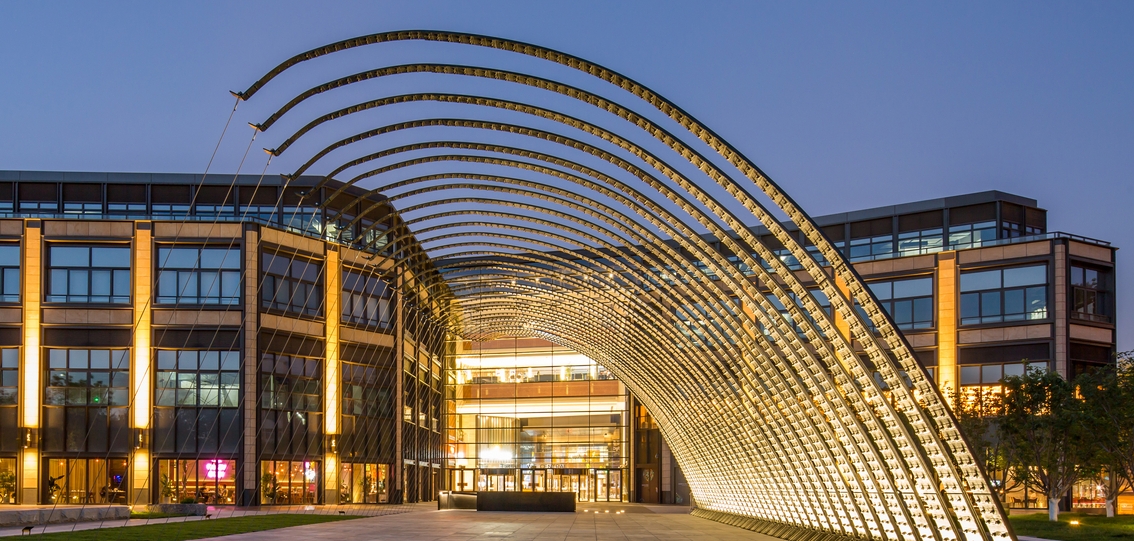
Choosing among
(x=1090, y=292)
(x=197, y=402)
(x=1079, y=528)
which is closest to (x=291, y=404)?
(x=197, y=402)

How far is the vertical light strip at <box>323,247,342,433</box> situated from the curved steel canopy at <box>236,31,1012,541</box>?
6.46 m

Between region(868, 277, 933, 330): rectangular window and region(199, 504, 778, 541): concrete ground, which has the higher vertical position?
region(868, 277, 933, 330): rectangular window

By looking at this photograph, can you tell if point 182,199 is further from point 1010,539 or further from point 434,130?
point 1010,539

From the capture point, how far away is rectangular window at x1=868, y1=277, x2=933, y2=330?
5338 centimetres

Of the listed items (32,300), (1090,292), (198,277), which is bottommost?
(32,300)

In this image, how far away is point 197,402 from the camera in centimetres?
4634

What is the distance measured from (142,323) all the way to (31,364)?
4.60 meters

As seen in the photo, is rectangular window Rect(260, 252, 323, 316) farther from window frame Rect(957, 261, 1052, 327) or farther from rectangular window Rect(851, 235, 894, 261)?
window frame Rect(957, 261, 1052, 327)

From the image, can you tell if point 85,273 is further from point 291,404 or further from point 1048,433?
point 1048,433

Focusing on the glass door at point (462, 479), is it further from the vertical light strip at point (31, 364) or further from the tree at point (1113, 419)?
the tree at point (1113, 419)

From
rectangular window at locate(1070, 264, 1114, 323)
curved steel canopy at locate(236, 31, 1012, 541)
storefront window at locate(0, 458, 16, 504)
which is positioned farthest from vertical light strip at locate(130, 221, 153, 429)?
rectangular window at locate(1070, 264, 1114, 323)

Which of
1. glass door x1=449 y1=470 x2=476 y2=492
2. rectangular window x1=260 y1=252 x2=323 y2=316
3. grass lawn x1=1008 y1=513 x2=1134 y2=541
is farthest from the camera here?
glass door x1=449 y1=470 x2=476 y2=492

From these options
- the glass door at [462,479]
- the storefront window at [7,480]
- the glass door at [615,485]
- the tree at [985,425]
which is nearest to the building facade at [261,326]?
the storefront window at [7,480]

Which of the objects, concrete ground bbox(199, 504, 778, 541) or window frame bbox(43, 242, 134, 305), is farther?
window frame bbox(43, 242, 134, 305)
